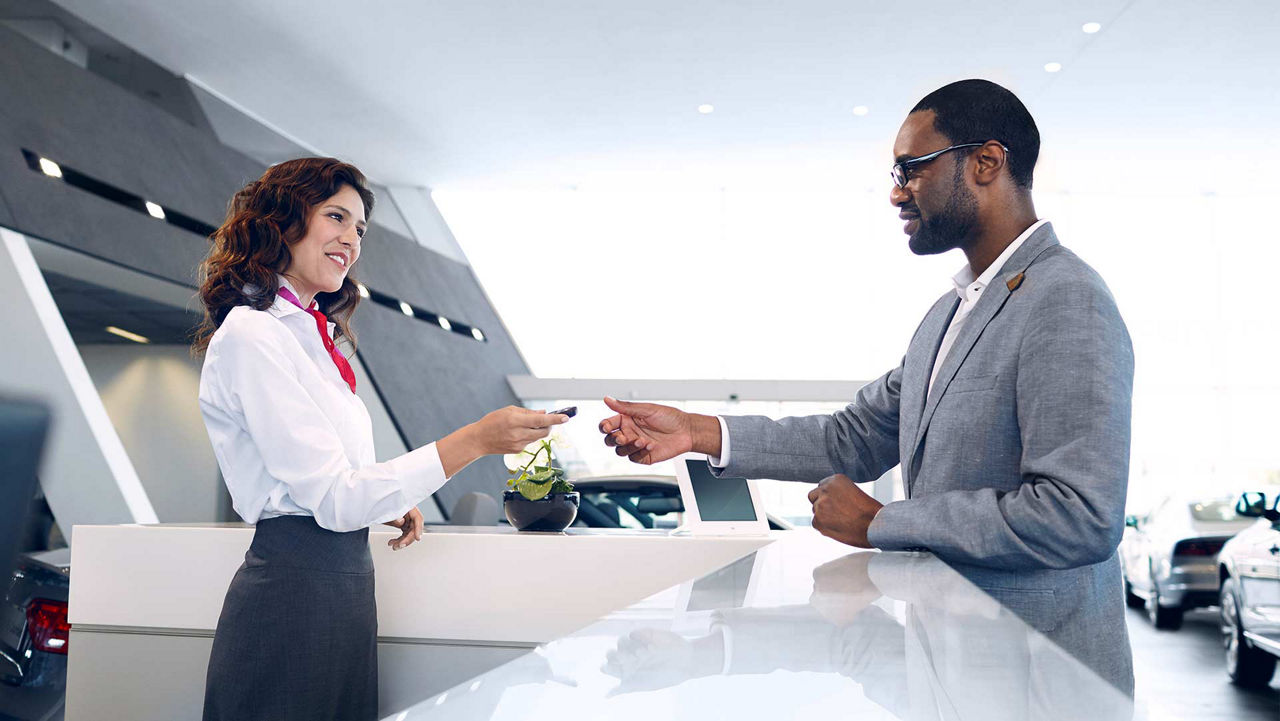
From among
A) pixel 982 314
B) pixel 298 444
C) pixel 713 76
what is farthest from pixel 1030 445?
pixel 713 76

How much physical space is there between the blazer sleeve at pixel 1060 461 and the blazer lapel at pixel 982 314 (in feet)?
0.31

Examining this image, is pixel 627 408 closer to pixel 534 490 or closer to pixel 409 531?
pixel 409 531

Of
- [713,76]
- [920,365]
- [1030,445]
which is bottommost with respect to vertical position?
[1030,445]

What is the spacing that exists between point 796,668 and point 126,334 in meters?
10.0

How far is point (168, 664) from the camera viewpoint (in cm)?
248

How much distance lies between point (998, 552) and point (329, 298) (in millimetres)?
1562

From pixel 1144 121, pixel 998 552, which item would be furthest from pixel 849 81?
pixel 998 552

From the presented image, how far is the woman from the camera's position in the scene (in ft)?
5.52

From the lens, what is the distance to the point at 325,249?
2002 millimetres

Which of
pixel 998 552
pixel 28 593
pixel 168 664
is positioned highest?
pixel 998 552

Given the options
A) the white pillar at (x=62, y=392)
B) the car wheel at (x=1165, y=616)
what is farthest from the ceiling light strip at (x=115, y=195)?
the car wheel at (x=1165, y=616)

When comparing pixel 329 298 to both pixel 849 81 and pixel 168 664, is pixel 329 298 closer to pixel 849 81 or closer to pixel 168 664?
pixel 168 664

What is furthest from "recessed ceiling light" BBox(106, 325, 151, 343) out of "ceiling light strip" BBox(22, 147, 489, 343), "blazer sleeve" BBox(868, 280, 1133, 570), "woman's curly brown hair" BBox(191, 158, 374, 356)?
"blazer sleeve" BBox(868, 280, 1133, 570)

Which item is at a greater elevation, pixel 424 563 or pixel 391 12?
pixel 391 12
